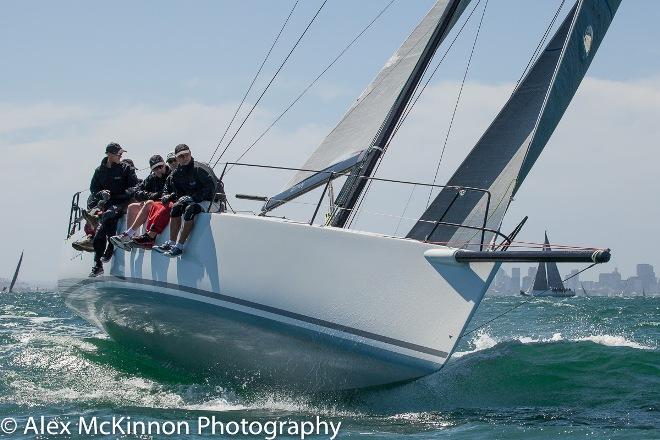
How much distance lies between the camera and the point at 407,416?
29.5 ft

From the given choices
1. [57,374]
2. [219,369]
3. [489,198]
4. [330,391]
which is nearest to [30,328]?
[57,374]

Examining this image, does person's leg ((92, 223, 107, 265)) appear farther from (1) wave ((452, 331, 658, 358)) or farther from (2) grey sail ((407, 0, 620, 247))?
(1) wave ((452, 331, 658, 358))

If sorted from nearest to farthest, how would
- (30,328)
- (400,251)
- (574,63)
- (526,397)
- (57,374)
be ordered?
(400,251)
(574,63)
(526,397)
(57,374)
(30,328)

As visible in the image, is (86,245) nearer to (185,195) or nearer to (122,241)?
(122,241)

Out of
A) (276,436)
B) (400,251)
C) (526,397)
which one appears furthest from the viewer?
(526,397)

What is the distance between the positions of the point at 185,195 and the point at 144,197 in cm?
102

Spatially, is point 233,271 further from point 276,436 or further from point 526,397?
point 526,397

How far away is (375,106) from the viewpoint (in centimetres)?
1062

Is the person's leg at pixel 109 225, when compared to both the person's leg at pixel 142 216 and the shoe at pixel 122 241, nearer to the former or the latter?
the shoe at pixel 122 241

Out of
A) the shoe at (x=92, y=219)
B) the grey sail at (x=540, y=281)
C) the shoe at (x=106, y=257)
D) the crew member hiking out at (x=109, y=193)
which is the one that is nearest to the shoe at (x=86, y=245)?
the shoe at (x=92, y=219)

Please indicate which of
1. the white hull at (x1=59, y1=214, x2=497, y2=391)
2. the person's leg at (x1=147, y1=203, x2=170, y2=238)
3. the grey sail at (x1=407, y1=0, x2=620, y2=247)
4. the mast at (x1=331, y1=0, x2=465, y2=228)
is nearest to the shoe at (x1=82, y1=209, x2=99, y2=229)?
the person's leg at (x1=147, y1=203, x2=170, y2=238)

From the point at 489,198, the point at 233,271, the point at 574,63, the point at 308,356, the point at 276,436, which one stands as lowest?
the point at 276,436

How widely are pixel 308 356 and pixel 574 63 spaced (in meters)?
3.79

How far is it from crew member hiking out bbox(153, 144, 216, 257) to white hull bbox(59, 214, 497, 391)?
0.12 metres
